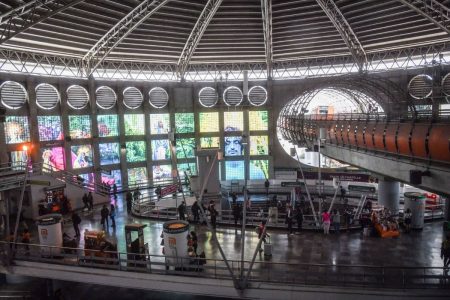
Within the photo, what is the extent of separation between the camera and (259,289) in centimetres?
1302

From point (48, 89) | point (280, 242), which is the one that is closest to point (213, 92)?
point (48, 89)

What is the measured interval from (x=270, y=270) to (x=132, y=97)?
1161 inches

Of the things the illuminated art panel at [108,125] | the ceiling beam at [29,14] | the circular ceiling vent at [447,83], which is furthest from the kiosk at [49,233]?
the circular ceiling vent at [447,83]

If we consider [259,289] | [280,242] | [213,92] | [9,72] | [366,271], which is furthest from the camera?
[213,92]

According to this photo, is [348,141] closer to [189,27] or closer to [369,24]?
[369,24]

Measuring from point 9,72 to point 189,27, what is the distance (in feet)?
50.8

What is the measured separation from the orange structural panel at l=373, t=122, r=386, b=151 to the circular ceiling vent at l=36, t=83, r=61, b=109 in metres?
28.7

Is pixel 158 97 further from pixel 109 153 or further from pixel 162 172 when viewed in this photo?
pixel 162 172

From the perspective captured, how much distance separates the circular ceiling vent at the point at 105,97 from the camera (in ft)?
121

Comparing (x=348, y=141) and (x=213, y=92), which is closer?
(x=348, y=141)

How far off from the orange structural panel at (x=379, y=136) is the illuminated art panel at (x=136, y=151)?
2859 centimetres

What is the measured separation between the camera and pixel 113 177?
38.0 meters

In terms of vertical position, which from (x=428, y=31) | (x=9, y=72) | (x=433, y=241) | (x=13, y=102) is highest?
(x=428, y=31)

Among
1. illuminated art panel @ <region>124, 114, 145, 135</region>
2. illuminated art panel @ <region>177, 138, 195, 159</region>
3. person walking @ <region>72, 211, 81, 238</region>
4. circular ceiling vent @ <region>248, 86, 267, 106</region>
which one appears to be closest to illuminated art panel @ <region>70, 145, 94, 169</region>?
illuminated art panel @ <region>124, 114, 145, 135</region>
